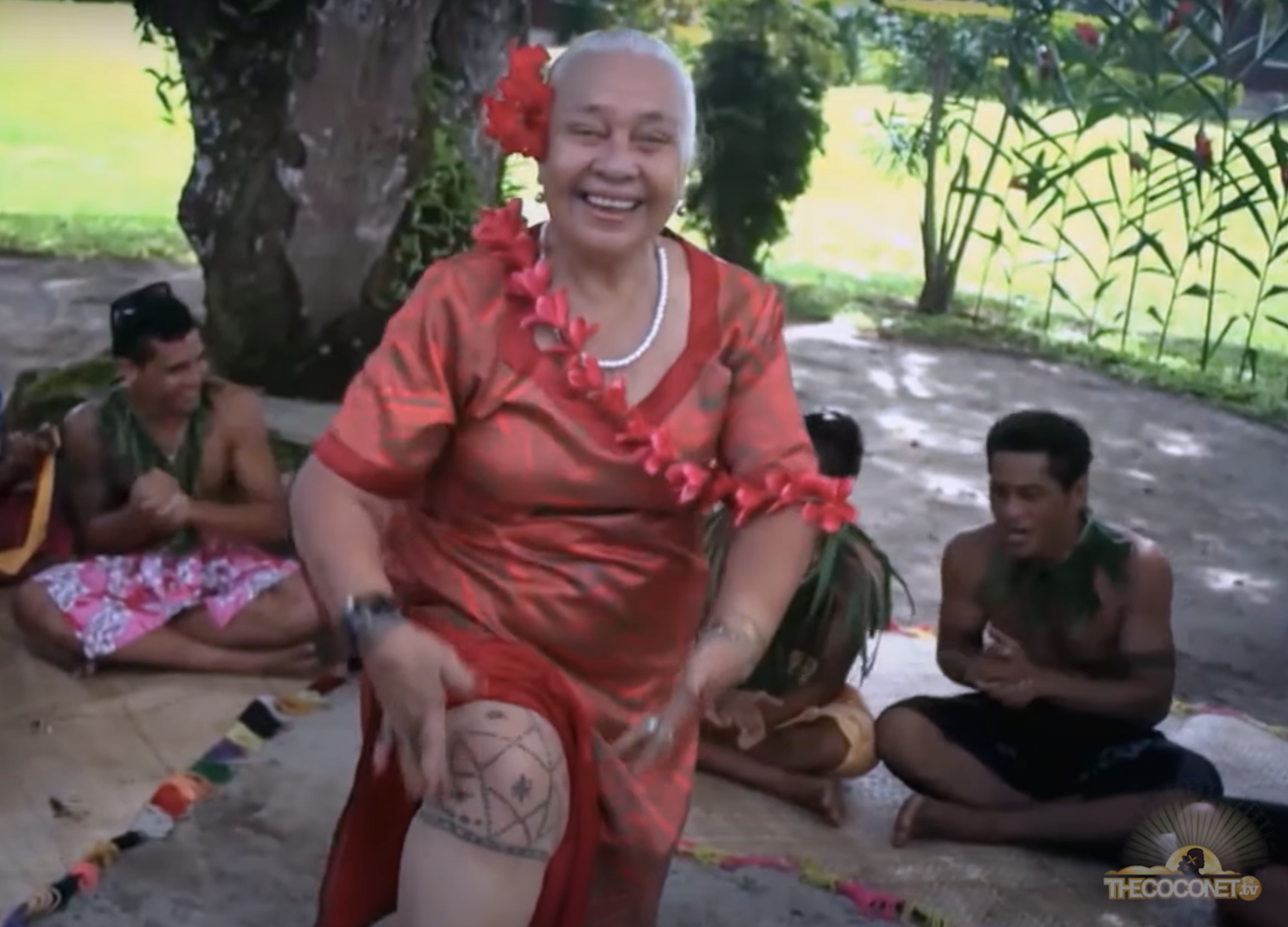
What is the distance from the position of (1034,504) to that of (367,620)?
164 cm

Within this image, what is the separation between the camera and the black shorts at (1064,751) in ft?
10.1

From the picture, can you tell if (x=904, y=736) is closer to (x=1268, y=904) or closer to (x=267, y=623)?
(x=1268, y=904)

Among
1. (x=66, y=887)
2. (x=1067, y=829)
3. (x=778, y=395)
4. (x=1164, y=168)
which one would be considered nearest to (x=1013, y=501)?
(x=1067, y=829)

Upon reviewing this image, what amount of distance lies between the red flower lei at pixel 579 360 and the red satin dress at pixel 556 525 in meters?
0.02

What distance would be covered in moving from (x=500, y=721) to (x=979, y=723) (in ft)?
5.36

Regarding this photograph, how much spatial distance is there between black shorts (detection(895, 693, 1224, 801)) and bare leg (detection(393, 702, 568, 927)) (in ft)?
5.10

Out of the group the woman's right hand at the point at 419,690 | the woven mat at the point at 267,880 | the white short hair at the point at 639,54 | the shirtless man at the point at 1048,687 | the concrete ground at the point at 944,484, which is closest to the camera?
the woman's right hand at the point at 419,690

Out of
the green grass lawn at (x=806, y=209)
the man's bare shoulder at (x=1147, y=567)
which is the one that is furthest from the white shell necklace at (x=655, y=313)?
the green grass lawn at (x=806, y=209)

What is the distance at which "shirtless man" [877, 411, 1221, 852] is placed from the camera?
10.00ft

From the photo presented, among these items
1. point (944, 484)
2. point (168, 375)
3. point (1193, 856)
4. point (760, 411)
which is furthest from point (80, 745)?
point (944, 484)

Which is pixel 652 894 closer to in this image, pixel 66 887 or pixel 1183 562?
pixel 66 887

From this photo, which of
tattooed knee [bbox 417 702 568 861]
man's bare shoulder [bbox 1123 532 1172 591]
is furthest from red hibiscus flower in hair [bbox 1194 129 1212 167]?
tattooed knee [bbox 417 702 568 861]

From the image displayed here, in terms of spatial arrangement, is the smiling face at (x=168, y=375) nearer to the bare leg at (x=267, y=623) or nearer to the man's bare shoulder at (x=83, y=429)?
the man's bare shoulder at (x=83, y=429)

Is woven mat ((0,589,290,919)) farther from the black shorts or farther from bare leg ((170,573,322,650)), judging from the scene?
the black shorts
